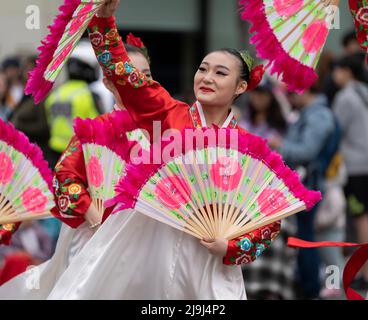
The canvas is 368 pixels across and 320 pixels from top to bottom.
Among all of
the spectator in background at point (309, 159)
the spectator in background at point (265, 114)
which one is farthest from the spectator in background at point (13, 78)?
the spectator in background at point (309, 159)

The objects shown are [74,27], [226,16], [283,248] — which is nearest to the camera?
[74,27]

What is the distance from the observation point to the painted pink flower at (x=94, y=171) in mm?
5848

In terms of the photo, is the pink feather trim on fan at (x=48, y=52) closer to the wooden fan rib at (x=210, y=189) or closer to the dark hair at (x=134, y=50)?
the wooden fan rib at (x=210, y=189)

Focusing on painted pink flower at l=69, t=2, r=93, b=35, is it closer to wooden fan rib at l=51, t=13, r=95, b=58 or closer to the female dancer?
wooden fan rib at l=51, t=13, r=95, b=58

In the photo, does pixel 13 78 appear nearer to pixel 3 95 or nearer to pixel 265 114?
pixel 3 95

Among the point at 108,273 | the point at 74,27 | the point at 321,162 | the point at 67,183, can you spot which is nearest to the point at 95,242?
the point at 108,273

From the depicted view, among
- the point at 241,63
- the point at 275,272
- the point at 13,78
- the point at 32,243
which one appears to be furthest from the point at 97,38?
the point at 13,78

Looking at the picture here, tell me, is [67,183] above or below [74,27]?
below

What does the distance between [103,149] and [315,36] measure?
1202mm

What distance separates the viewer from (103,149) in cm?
585

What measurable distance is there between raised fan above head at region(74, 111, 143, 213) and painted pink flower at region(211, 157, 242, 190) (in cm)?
78

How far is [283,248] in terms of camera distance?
27.9 ft

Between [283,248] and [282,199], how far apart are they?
332 centimetres
